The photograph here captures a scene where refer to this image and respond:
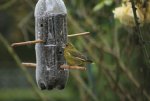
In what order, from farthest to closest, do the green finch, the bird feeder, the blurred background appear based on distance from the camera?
the blurred background
the bird feeder
the green finch

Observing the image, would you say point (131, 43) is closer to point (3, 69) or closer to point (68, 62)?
point (68, 62)

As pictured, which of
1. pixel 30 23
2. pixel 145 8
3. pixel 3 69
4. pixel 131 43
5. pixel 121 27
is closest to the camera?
pixel 145 8

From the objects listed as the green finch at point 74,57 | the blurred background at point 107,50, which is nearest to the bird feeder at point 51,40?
the green finch at point 74,57

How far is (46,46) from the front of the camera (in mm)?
4227

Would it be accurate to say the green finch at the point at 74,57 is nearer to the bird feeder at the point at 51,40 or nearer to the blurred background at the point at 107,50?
the bird feeder at the point at 51,40

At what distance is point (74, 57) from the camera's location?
4.08 metres

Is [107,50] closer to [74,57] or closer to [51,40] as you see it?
[51,40]

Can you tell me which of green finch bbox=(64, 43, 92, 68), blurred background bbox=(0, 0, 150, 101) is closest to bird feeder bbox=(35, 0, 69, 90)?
green finch bbox=(64, 43, 92, 68)

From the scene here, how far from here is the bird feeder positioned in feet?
13.8

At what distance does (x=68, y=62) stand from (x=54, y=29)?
0.82 ft

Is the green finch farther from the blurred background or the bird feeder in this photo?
the blurred background

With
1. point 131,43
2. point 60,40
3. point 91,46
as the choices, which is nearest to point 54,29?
point 60,40

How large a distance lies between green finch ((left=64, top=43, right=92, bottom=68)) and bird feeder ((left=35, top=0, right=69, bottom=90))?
0.10 metres

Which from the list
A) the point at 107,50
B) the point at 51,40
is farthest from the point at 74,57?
the point at 107,50
